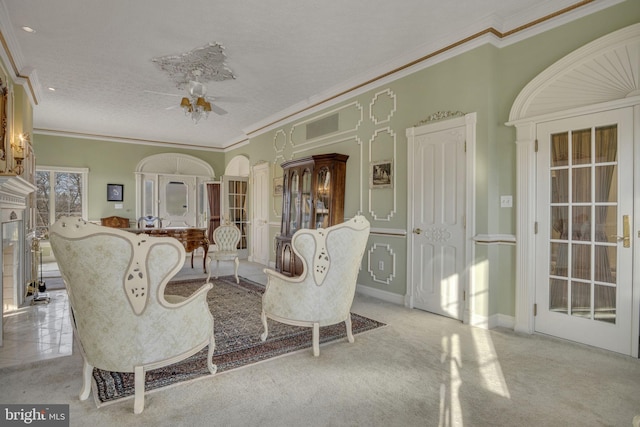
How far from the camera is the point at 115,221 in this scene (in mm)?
7543

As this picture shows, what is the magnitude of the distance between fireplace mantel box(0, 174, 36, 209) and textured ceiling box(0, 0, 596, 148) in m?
1.42

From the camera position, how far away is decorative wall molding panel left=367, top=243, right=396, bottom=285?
414 cm

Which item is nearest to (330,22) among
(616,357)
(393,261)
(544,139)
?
(544,139)

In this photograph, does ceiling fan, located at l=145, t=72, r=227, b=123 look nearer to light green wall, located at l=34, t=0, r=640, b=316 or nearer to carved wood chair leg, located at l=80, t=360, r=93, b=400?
light green wall, located at l=34, t=0, r=640, b=316

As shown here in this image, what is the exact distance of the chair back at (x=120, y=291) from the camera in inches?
66.6

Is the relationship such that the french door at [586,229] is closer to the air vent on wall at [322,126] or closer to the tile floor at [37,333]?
the air vent on wall at [322,126]

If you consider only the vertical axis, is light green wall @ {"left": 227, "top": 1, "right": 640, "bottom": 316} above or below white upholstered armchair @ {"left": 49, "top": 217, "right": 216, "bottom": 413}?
above

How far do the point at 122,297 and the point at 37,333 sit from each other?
2.06m

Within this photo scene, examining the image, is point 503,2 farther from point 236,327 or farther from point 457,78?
point 236,327

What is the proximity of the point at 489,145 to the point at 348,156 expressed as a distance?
6.46 feet

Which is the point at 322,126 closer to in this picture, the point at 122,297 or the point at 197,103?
the point at 197,103

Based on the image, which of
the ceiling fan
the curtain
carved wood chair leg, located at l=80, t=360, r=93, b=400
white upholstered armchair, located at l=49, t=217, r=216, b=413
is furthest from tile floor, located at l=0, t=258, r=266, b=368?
the curtain

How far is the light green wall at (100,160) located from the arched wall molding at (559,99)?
25.8 feet

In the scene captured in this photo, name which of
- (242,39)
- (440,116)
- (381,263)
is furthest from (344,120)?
(381,263)
